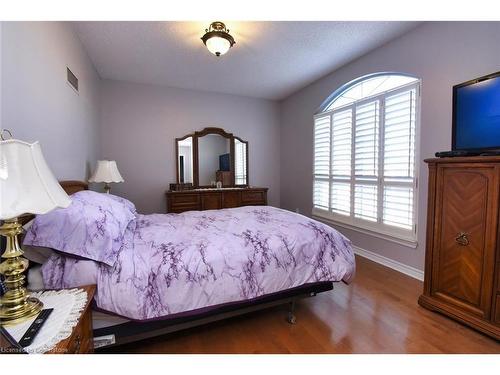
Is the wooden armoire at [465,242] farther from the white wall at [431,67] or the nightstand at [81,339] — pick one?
the nightstand at [81,339]

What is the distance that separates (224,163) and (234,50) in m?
2.09

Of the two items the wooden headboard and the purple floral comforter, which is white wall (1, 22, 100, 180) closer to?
the wooden headboard

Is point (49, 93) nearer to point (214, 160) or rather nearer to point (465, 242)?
point (214, 160)

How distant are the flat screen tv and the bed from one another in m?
1.23

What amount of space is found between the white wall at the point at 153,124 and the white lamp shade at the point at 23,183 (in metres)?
3.33

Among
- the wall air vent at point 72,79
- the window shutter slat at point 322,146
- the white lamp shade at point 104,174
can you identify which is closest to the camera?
the wall air vent at point 72,79

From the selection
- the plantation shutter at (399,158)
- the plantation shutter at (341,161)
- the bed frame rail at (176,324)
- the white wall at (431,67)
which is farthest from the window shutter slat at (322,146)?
the bed frame rail at (176,324)

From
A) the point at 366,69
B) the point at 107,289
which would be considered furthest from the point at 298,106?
the point at 107,289

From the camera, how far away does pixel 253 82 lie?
3.96 metres

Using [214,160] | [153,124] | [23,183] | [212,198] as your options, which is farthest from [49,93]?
[214,160]

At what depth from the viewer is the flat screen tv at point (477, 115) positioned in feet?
5.63

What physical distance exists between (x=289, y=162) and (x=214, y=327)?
352 centimetres

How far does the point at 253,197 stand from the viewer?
4.45 m

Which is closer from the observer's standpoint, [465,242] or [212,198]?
[465,242]
